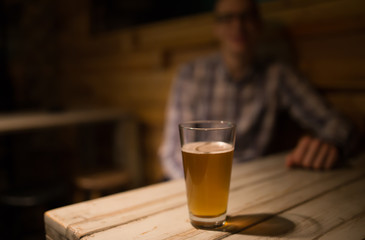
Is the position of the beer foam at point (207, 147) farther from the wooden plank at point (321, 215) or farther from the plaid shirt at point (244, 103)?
the plaid shirt at point (244, 103)

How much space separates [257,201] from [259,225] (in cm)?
15

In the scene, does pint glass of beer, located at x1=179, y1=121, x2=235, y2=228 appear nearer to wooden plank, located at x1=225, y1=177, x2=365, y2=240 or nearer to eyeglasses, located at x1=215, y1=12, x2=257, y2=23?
wooden plank, located at x1=225, y1=177, x2=365, y2=240

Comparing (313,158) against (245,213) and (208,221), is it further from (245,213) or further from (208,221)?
(208,221)

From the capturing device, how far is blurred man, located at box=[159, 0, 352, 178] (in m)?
1.91

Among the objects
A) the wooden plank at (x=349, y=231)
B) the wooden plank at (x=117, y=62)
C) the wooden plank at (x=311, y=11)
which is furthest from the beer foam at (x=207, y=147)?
the wooden plank at (x=117, y=62)

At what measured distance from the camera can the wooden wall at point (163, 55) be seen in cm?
196

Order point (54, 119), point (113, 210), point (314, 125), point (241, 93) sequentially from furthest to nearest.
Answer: point (54, 119) → point (241, 93) → point (314, 125) → point (113, 210)

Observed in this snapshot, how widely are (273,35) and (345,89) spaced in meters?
0.57

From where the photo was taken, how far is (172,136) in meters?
1.97

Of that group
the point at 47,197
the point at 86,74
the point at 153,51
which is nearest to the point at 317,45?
the point at 153,51

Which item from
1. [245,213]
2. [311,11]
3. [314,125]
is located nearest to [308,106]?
[314,125]

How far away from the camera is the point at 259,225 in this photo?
74cm

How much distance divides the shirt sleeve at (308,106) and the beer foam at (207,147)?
1081 millimetres

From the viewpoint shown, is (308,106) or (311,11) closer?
(308,106)
